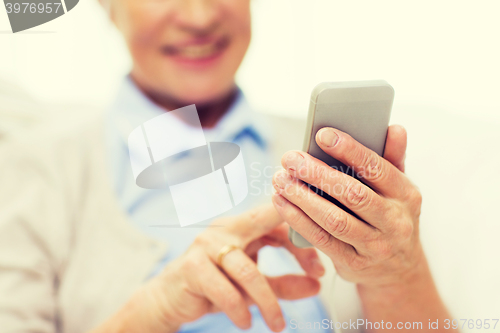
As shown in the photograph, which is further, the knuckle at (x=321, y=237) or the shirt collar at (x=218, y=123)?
the shirt collar at (x=218, y=123)

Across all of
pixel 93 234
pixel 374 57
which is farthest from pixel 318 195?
pixel 93 234

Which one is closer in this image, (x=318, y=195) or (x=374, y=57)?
(x=318, y=195)

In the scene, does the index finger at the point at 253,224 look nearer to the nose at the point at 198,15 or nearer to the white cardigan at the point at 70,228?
the white cardigan at the point at 70,228

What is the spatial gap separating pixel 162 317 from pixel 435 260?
424 mm

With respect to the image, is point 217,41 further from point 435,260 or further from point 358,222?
point 435,260

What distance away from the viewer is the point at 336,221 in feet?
1.15

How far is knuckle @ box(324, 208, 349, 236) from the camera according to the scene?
13.8 inches

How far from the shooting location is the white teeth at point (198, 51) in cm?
49

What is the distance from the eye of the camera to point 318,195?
36 centimetres

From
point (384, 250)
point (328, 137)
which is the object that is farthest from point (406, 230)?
point (328, 137)

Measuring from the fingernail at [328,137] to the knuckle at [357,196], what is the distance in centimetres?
5

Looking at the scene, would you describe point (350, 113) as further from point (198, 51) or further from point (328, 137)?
point (198, 51)
